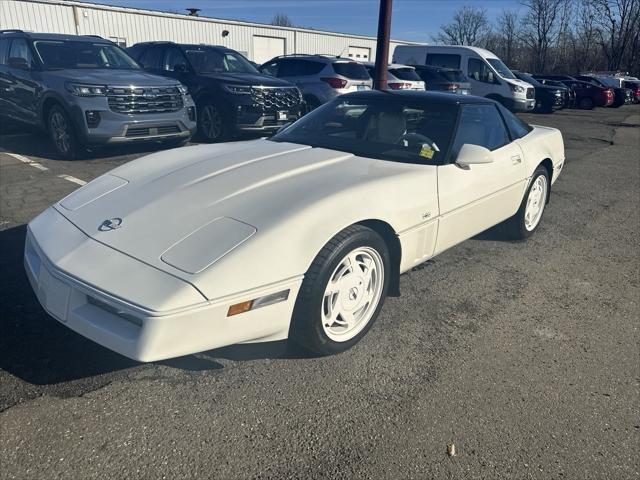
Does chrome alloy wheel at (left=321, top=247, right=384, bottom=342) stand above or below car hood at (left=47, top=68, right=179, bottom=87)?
below

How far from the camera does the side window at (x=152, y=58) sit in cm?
996

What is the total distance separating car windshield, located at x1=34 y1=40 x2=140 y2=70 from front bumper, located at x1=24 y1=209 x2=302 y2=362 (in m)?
6.23

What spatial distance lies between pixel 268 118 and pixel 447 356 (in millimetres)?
6907

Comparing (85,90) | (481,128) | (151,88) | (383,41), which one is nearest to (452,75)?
(383,41)

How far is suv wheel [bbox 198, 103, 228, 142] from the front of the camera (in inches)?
350

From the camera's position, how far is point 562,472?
2.00 m

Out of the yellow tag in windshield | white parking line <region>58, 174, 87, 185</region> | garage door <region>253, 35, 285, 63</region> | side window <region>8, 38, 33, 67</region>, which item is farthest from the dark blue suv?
garage door <region>253, 35, 285, 63</region>

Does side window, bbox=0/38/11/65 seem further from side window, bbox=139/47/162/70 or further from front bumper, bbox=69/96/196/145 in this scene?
side window, bbox=139/47/162/70

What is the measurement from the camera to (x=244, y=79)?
8.96 m

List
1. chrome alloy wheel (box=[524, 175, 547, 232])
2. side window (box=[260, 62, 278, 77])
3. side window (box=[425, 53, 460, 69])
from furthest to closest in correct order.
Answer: side window (box=[425, 53, 460, 69]) < side window (box=[260, 62, 278, 77]) < chrome alloy wheel (box=[524, 175, 547, 232])

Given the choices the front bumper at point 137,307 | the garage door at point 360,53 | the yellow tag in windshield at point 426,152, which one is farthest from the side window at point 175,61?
the garage door at point 360,53

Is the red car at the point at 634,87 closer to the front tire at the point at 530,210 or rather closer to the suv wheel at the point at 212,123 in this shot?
the suv wheel at the point at 212,123

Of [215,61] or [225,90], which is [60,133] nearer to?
[225,90]

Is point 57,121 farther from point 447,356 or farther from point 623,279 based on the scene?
point 623,279
